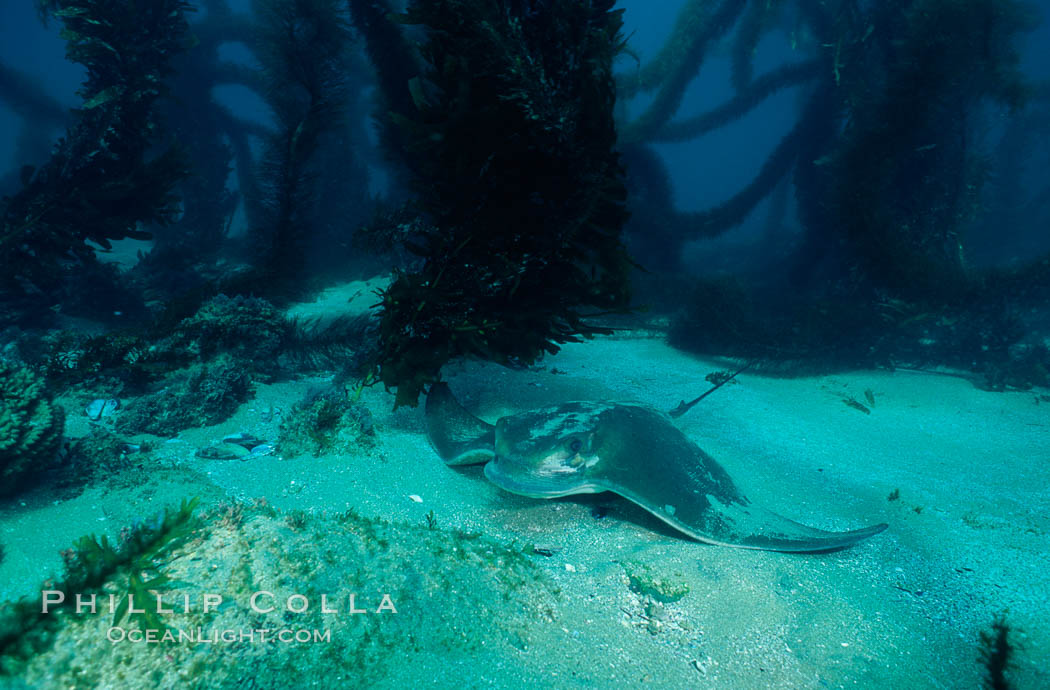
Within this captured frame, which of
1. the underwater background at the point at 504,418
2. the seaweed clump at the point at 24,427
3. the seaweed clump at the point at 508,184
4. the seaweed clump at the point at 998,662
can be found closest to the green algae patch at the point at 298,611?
the underwater background at the point at 504,418

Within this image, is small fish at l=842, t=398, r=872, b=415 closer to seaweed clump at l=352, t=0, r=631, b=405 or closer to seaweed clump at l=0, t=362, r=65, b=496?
seaweed clump at l=352, t=0, r=631, b=405

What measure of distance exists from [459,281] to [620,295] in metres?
1.81

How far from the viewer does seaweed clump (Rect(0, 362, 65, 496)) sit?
3609mm

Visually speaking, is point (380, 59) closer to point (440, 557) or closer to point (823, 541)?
point (440, 557)

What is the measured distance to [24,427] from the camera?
385 centimetres

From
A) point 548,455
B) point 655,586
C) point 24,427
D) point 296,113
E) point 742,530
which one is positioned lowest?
point 655,586

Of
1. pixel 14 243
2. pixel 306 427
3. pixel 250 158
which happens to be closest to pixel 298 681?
pixel 306 427

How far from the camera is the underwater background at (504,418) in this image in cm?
264

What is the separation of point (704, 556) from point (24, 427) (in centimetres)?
598

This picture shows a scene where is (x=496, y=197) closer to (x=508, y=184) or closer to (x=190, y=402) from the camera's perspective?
(x=508, y=184)

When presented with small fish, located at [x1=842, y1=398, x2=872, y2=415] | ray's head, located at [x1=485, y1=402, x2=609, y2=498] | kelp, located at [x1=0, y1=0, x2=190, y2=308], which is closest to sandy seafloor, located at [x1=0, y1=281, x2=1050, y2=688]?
ray's head, located at [x1=485, y1=402, x2=609, y2=498]

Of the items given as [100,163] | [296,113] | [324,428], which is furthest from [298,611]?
[100,163]

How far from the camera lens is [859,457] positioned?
6.20m

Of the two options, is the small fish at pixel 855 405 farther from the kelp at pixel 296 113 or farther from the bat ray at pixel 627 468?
the kelp at pixel 296 113
